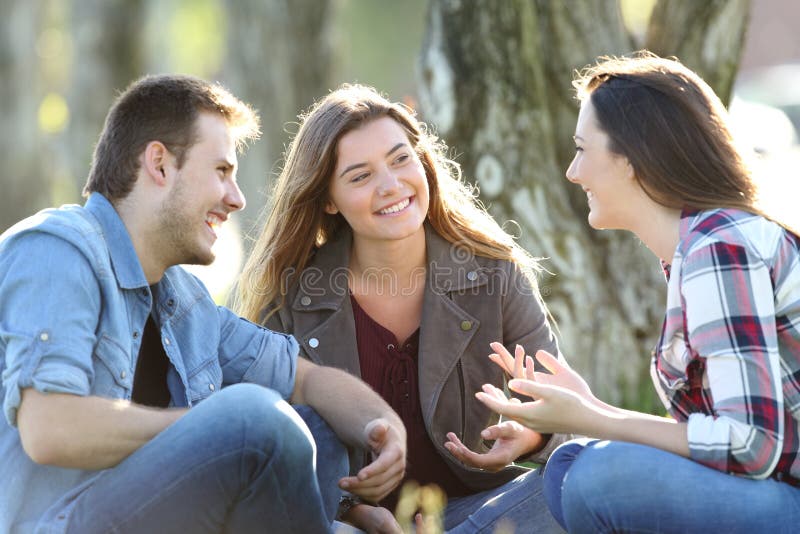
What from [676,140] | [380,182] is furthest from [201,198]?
Answer: [676,140]

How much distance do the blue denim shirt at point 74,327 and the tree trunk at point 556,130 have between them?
7.55ft

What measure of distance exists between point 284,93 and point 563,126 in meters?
5.64

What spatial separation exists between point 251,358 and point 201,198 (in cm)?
57

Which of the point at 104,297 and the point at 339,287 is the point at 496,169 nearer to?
the point at 339,287

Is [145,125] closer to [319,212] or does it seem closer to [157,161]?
[157,161]

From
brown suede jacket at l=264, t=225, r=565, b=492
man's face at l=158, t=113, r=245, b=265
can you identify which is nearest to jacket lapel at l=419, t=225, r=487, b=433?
brown suede jacket at l=264, t=225, r=565, b=492

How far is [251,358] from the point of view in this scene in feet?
12.7

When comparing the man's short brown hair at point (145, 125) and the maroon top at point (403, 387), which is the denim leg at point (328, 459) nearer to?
the maroon top at point (403, 387)

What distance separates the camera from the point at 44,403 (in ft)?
9.80

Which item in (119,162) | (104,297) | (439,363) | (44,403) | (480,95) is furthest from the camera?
(480,95)

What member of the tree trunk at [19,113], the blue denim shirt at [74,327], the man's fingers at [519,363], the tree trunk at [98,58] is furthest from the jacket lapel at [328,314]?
the tree trunk at [98,58]

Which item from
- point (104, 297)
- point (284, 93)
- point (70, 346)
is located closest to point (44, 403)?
point (70, 346)

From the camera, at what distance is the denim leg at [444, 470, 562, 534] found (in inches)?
147

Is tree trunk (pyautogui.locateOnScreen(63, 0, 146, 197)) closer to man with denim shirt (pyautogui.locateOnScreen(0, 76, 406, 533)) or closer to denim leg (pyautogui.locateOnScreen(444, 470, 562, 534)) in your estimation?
man with denim shirt (pyautogui.locateOnScreen(0, 76, 406, 533))
